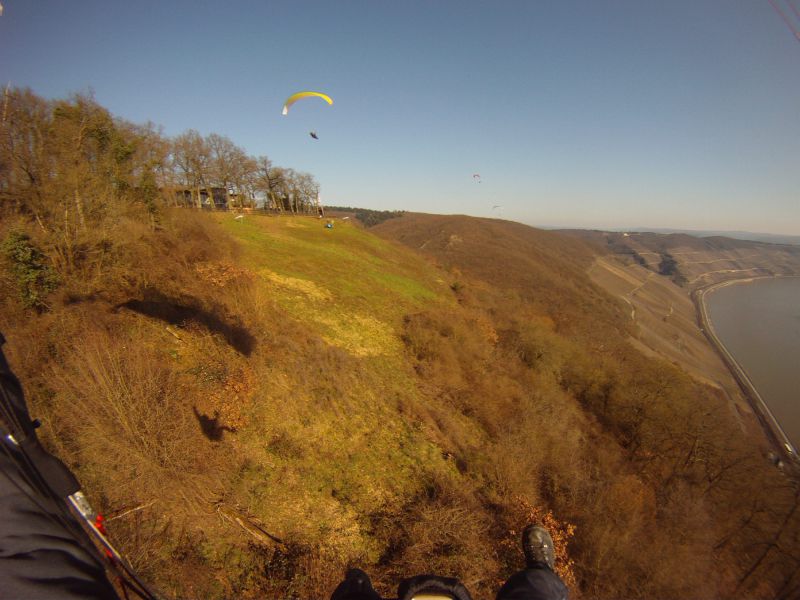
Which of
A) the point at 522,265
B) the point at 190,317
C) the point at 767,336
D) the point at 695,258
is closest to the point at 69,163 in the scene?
the point at 190,317

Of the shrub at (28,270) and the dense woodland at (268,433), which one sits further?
the shrub at (28,270)

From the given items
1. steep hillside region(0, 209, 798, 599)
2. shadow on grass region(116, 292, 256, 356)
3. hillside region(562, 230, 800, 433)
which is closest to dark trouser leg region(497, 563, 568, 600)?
steep hillside region(0, 209, 798, 599)

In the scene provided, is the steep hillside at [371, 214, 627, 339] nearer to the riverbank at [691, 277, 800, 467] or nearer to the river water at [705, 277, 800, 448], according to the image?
the riverbank at [691, 277, 800, 467]

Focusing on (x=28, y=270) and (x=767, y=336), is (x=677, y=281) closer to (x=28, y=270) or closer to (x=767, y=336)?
(x=767, y=336)

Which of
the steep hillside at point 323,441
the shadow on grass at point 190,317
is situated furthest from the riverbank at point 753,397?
the shadow on grass at point 190,317

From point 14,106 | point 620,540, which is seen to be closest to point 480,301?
point 620,540

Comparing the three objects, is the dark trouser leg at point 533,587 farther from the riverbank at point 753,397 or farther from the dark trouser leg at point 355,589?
the riverbank at point 753,397
